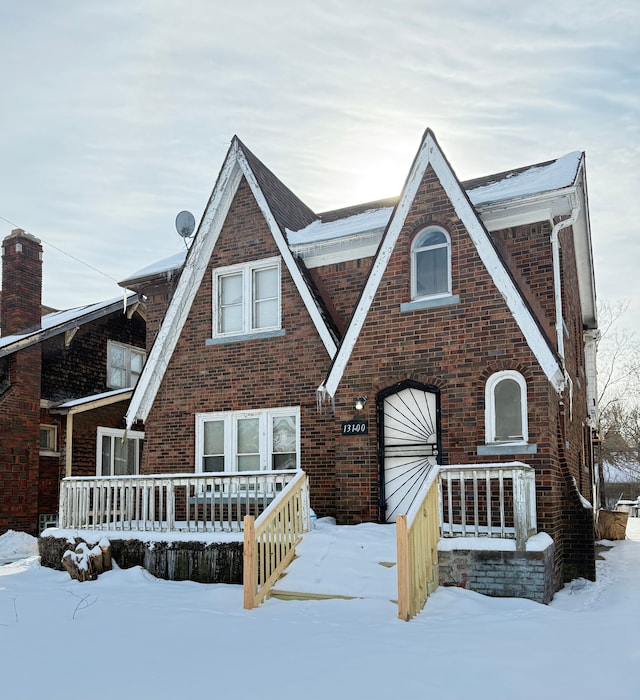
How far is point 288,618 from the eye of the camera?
26.2ft

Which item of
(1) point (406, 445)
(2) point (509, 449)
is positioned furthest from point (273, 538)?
(2) point (509, 449)

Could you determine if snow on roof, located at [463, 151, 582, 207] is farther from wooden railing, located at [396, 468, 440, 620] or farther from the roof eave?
the roof eave

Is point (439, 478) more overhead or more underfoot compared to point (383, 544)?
more overhead

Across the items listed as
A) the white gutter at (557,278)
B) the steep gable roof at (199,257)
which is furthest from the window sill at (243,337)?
the white gutter at (557,278)

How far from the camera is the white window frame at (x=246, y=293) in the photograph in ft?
46.4

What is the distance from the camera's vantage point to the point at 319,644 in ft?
22.1

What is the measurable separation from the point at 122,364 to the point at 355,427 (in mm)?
12359

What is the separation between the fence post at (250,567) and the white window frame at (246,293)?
572 centimetres

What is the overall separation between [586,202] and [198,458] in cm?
957

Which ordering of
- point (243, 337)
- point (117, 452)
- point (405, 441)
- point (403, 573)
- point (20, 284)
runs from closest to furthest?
point (403, 573) → point (405, 441) → point (243, 337) → point (20, 284) → point (117, 452)

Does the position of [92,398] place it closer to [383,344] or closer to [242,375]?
[242,375]

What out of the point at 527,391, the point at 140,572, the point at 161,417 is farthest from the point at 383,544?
the point at 161,417

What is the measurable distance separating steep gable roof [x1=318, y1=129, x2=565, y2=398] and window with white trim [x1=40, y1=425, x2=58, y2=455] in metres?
9.87

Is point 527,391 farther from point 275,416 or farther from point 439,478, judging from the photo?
point 275,416
